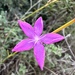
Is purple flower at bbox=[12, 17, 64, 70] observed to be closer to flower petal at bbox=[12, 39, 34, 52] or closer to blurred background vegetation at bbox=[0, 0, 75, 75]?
flower petal at bbox=[12, 39, 34, 52]

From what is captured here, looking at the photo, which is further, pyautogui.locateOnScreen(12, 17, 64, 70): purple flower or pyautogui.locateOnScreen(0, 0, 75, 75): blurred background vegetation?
pyautogui.locateOnScreen(0, 0, 75, 75): blurred background vegetation

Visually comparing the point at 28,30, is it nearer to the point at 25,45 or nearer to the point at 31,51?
the point at 25,45

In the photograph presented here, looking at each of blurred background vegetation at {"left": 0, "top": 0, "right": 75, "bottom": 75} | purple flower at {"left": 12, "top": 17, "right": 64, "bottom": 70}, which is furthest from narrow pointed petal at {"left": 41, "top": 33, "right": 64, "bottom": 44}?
blurred background vegetation at {"left": 0, "top": 0, "right": 75, "bottom": 75}

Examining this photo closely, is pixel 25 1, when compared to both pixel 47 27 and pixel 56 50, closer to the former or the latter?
pixel 47 27

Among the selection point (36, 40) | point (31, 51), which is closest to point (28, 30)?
point (36, 40)

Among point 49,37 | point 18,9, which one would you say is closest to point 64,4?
point 18,9

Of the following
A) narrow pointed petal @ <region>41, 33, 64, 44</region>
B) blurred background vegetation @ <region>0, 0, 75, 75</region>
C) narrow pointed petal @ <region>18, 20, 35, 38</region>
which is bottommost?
blurred background vegetation @ <region>0, 0, 75, 75</region>

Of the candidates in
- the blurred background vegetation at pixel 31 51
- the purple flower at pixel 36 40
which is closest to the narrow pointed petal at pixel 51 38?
the purple flower at pixel 36 40

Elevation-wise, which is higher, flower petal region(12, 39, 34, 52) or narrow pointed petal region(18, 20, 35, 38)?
narrow pointed petal region(18, 20, 35, 38)
